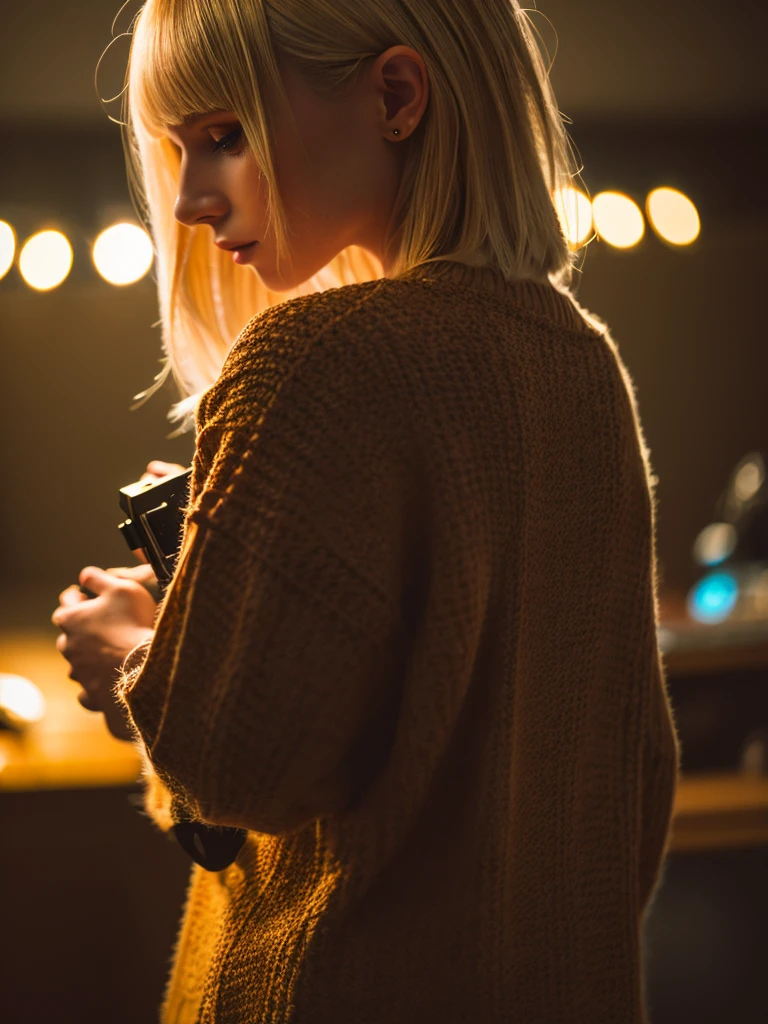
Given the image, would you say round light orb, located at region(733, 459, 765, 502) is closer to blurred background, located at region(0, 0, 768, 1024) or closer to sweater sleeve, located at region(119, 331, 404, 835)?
blurred background, located at region(0, 0, 768, 1024)

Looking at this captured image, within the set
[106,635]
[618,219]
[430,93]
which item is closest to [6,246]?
[618,219]

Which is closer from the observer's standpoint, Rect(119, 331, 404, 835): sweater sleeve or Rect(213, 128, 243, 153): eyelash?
Rect(119, 331, 404, 835): sweater sleeve

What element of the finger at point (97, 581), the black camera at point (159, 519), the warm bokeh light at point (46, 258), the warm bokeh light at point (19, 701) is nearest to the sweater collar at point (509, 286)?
the black camera at point (159, 519)

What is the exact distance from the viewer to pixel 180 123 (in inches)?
24.8

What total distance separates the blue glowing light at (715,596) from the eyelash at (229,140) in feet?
6.60

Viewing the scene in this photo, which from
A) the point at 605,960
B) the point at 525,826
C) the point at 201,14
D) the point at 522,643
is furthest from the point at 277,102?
the point at 605,960

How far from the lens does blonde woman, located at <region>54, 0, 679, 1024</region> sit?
1.65 feet

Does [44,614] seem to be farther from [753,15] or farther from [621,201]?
[753,15]

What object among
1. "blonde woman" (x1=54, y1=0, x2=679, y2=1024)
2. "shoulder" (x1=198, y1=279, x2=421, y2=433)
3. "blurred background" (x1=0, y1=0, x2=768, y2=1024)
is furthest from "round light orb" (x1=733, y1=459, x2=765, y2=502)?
"shoulder" (x1=198, y1=279, x2=421, y2=433)

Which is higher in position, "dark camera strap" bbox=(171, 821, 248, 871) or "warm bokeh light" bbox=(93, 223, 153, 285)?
"warm bokeh light" bbox=(93, 223, 153, 285)

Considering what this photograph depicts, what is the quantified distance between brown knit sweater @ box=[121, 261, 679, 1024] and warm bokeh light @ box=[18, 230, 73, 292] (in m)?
1.56

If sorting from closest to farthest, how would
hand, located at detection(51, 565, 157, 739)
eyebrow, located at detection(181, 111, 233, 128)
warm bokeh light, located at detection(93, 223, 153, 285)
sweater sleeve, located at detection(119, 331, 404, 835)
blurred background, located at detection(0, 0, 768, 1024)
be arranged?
sweater sleeve, located at detection(119, 331, 404, 835) < eyebrow, located at detection(181, 111, 233, 128) < hand, located at detection(51, 565, 157, 739) < blurred background, located at detection(0, 0, 768, 1024) < warm bokeh light, located at detection(93, 223, 153, 285)

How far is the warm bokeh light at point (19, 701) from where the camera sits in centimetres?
167

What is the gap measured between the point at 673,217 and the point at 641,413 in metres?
1.51
